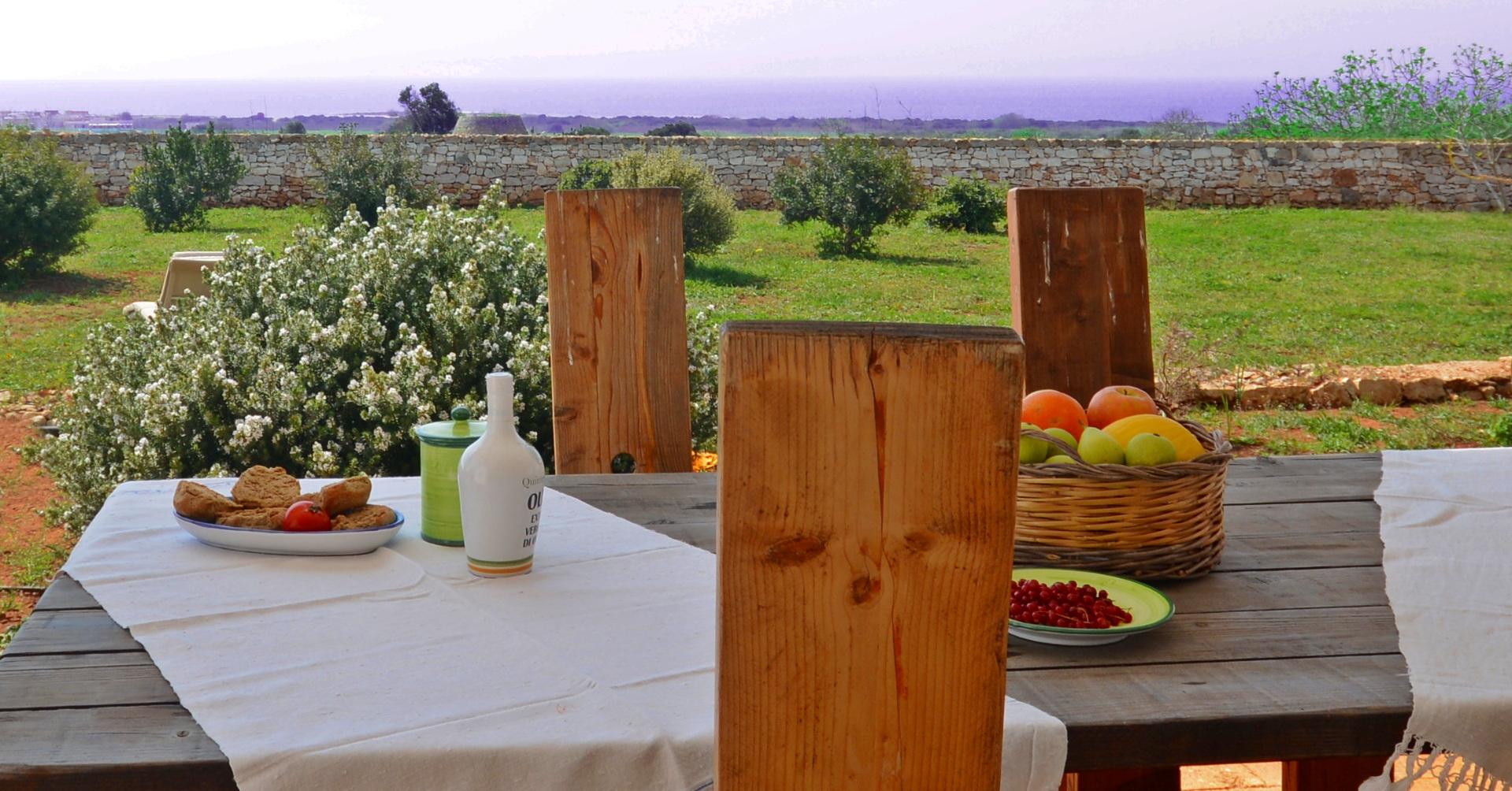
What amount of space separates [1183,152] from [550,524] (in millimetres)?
12771

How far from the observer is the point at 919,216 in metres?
12.2

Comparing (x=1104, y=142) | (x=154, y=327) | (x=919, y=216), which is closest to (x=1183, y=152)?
(x=1104, y=142)

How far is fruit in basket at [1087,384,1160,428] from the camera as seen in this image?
1425 mm

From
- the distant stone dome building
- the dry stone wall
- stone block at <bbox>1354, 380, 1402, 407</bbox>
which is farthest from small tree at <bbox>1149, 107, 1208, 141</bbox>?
stone block at <bbox>1354, 380, 1402, 407</bbox>

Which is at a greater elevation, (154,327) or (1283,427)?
(154,327)

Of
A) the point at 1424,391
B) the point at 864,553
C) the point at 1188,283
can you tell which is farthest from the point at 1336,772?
the point at 1188,283

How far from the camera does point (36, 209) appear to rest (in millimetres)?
9141

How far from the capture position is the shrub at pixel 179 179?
11602mm

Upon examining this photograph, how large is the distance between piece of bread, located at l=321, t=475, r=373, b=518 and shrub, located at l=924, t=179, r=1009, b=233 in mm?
10410

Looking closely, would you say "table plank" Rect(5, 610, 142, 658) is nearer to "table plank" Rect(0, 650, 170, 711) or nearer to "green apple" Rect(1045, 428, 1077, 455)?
"table plank" Rect(0, 650, 170, 711)

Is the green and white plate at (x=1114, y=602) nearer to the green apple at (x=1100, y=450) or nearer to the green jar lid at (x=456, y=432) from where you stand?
the green apple at (x=1100, y=450)

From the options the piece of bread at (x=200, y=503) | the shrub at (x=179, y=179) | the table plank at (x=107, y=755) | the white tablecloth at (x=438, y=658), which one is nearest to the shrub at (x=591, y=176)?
the shrub at (x=179, y=179)

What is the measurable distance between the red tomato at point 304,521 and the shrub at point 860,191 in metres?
9.04

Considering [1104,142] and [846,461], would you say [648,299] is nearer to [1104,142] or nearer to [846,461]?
[846,461]
